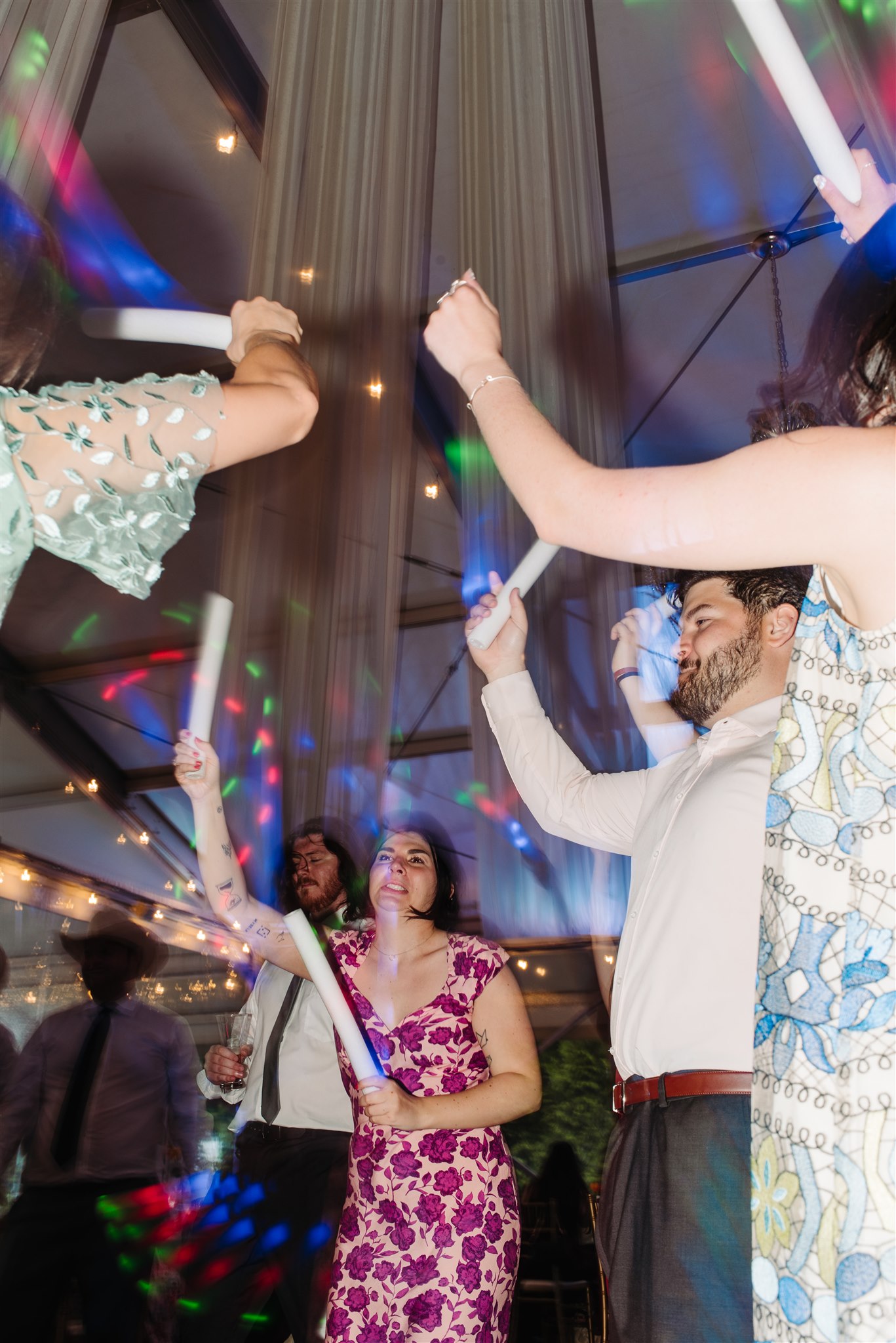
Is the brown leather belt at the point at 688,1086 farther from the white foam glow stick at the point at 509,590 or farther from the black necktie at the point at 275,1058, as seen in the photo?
the black necktie at the point at 275,1058

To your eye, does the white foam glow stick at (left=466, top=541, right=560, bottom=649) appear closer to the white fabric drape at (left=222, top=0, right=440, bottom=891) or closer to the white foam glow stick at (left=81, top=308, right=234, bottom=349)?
the white foam glow stick at (left=81, top=308, right=234, bottom=349)

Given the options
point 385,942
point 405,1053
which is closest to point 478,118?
point 385,942

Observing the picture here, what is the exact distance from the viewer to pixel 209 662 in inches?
51.7

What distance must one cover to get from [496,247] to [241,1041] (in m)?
1.96

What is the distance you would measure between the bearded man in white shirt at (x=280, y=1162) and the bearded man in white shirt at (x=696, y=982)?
2.99 ft

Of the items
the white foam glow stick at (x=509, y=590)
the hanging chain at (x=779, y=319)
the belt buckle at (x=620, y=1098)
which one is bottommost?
the belt buckle at (x=620, y=1098)

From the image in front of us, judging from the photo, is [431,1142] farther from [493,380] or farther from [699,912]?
[493,380]

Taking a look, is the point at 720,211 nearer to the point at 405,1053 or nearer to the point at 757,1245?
the point at 405,1053

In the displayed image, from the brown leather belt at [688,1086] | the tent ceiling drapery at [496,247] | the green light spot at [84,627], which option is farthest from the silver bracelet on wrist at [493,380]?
the green light spot at [84,627]

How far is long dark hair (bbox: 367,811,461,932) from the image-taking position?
183cm

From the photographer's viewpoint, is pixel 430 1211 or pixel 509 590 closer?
pixel 509 590

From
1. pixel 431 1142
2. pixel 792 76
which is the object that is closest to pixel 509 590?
pixel 792 76

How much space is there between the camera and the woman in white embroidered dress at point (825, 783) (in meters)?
0.62

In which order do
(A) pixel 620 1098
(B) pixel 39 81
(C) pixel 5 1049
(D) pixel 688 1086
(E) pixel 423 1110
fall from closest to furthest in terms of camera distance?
(D) pixel 688 1086, (A) pixel 620 1098, (E) pixel 423 1110, (B) pixel 39 81, (C) pixel 5 1049
